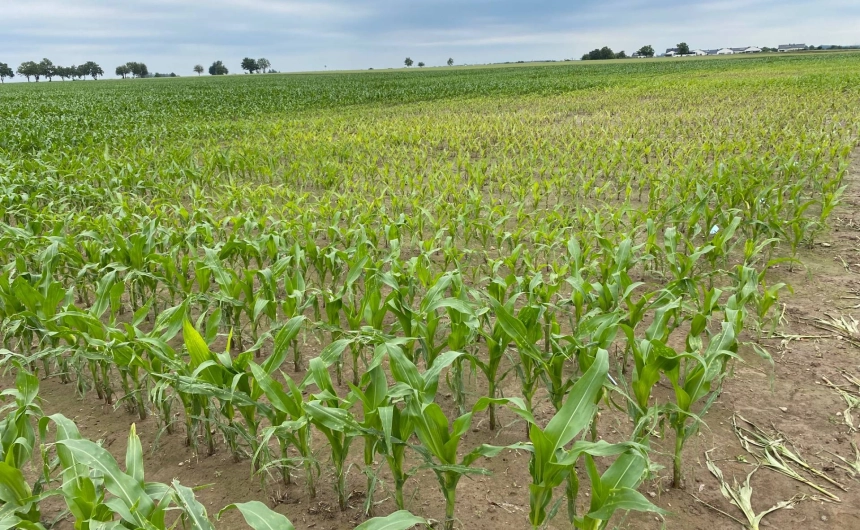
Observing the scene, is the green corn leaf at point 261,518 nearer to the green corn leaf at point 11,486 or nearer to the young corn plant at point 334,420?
the young corn plant at point 334,420

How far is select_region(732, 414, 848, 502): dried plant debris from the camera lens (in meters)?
2.12

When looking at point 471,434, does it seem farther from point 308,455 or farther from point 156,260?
point 156,260

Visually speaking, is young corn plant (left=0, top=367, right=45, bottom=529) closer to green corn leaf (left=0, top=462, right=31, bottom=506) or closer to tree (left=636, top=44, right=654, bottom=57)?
green corn leaf (left=0, top=462, right=31, bottom=506)

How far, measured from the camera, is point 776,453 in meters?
2.28

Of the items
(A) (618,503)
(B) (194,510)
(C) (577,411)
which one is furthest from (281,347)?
(A) (618,503)

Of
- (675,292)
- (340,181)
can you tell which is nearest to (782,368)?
(675,292)

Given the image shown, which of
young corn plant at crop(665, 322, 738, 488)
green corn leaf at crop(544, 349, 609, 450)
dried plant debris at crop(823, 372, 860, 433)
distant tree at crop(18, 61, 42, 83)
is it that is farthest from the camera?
distant tree at crop(18, 61, 42, 83)

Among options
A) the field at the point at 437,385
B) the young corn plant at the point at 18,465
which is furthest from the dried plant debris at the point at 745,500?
the young corn plant at the point at 18,465

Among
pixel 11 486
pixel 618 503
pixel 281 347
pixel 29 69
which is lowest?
pixel 618 503

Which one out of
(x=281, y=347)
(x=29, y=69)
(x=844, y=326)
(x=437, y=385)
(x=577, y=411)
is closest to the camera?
(x=577, y=411)

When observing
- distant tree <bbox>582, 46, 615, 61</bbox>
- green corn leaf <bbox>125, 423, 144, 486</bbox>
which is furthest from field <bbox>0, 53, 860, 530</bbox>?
distant tree <bbox>582, 46, 615, 61</bbox>

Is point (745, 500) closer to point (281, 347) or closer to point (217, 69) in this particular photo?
point (281, 347)

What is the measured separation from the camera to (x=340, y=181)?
777cm

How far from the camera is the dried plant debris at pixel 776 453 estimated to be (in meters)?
2.12
